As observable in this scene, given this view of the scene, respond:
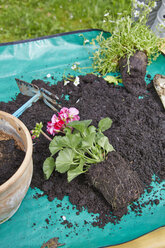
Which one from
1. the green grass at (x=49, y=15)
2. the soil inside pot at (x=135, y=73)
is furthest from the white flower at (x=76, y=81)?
the green grass at (x=49, y=15)

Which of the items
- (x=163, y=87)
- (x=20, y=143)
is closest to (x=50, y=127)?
(x=20, y=143)

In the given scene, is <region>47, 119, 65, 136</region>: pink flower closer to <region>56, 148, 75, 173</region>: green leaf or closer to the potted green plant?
<region>56, 148, 75, 173</region>: green leaf

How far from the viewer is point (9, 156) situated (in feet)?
5.22

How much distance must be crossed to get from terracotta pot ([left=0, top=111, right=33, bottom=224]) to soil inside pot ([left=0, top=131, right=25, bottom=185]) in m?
0.04

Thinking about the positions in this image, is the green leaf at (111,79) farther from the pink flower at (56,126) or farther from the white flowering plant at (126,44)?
the pink flower at (56,126)

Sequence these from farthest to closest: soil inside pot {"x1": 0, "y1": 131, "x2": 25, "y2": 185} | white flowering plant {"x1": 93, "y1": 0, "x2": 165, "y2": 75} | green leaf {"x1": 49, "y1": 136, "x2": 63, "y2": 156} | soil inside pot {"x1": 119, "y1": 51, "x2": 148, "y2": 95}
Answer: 1. white flowering plant {"x1": 93, "y1": 0, "x2": 165, "y2": 75}
2. soil inside pot {"x1": 119, "y1": 51, "x2": 148, "y2": 95}
3. green leaf {"x1": 49, "y1": 136, "x2": 63, "y2": 156}
4. soil inside pot {"x1": 0, "y1": 131, "x2": 25, "y2": 185}

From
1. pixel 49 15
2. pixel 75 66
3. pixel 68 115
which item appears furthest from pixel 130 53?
pixel 49 15

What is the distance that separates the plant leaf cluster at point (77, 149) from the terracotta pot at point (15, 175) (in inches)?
8.2

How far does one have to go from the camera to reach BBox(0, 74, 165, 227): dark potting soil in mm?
1707

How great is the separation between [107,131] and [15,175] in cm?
92

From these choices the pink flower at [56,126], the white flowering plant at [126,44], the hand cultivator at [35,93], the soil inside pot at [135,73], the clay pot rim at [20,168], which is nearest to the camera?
the clay pot rim at [20,168]

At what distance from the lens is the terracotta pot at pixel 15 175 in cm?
128

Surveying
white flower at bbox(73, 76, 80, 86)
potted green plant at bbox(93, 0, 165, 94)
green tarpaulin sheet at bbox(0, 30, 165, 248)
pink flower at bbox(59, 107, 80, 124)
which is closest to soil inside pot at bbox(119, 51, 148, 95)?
potted green plant at bbox(93, 0, 165, 94)

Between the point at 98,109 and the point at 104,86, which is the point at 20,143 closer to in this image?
the point at 98,109
